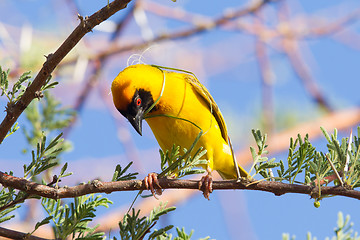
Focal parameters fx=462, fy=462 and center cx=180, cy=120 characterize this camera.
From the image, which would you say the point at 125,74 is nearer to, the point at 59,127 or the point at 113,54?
the point at 59,127

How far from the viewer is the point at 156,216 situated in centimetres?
206

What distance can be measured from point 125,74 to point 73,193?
1.13 m

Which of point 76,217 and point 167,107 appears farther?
point 167,107

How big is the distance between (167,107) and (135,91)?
237mm

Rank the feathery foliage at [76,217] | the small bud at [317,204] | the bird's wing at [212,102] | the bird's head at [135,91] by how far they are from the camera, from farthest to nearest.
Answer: the bird's wing at [212,102]
the bird's head at [135,91]
the feathery foliage at [76,217]
the small bud at [317,204]

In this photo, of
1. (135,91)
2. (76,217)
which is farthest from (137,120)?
(76,217)

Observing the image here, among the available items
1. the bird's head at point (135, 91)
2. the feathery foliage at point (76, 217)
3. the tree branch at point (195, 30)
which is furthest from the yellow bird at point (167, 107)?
the tree branch at point (195, 30)

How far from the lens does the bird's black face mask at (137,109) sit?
2.84m

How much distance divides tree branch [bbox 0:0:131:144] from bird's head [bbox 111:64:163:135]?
993 mm

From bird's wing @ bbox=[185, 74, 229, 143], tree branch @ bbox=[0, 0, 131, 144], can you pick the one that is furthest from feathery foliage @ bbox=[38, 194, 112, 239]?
bird's wing @ bbox=[185, 74, 229, 143]

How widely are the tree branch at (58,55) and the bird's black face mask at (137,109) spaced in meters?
1.04

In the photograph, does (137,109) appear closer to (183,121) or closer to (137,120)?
(137,120)

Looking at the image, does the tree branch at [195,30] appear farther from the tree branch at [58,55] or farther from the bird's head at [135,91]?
the tree branch at [58,55]

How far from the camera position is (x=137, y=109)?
286cm
